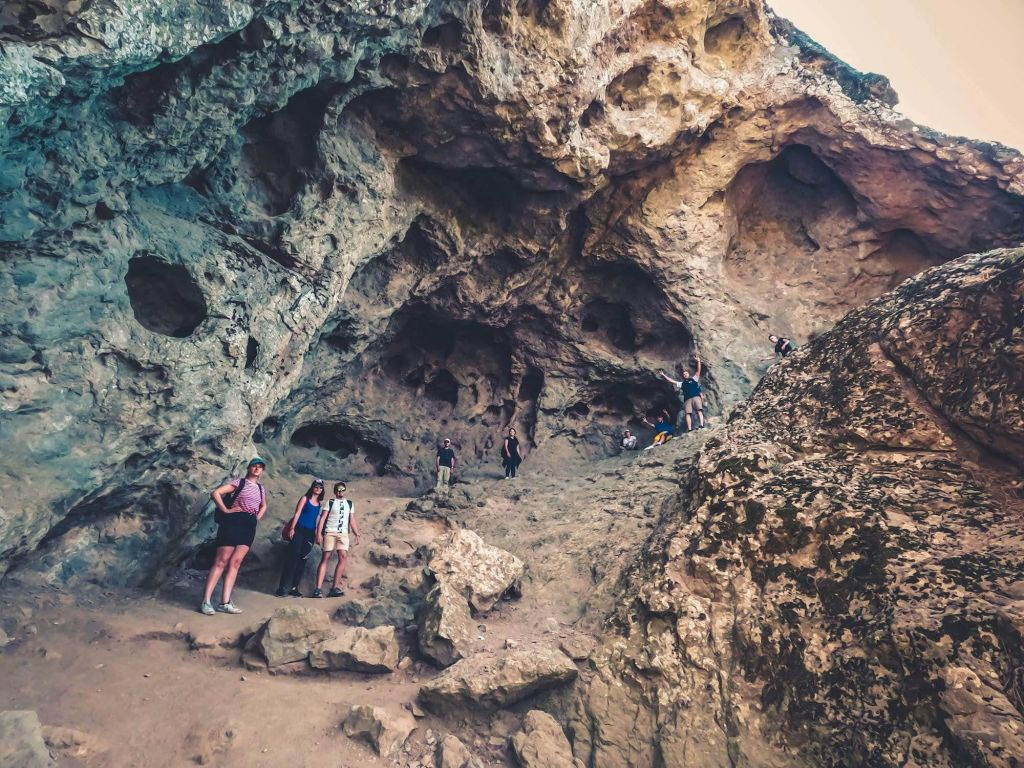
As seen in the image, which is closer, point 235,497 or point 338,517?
point 235,497

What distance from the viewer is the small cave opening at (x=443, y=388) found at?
13.7 meters

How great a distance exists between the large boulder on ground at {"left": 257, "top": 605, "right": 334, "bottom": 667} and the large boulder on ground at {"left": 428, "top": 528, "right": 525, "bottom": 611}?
118cm

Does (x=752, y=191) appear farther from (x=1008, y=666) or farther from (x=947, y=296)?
(x=1008, y=666)

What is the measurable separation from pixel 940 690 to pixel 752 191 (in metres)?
13.0

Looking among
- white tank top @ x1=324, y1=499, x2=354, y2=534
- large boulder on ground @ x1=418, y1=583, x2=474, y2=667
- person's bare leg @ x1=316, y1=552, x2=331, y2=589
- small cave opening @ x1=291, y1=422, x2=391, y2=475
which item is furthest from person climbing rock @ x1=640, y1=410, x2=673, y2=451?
large boulder on ground @ x1=418, y1=583, x2=474, y2=667

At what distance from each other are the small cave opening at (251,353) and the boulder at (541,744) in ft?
18.4

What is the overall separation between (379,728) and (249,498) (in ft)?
9.48

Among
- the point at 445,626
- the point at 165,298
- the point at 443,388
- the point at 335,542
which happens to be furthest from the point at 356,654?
the point at 443,388

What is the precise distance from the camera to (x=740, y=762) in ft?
11.3

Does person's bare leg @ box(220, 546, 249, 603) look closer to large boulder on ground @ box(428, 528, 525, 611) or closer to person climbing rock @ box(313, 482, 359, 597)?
person climbing rock @ box(313, 482, 359, 597)

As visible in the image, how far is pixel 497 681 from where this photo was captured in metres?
4.12

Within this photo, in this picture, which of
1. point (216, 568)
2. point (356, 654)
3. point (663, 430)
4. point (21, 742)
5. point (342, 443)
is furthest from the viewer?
point (342, 443)

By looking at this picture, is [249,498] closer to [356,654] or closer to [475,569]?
[356,654]

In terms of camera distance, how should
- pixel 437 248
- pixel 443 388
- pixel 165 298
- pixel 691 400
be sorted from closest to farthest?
pixel 165 298 → pixel 437 248 → pixel 691 400 → pixel 443 388
